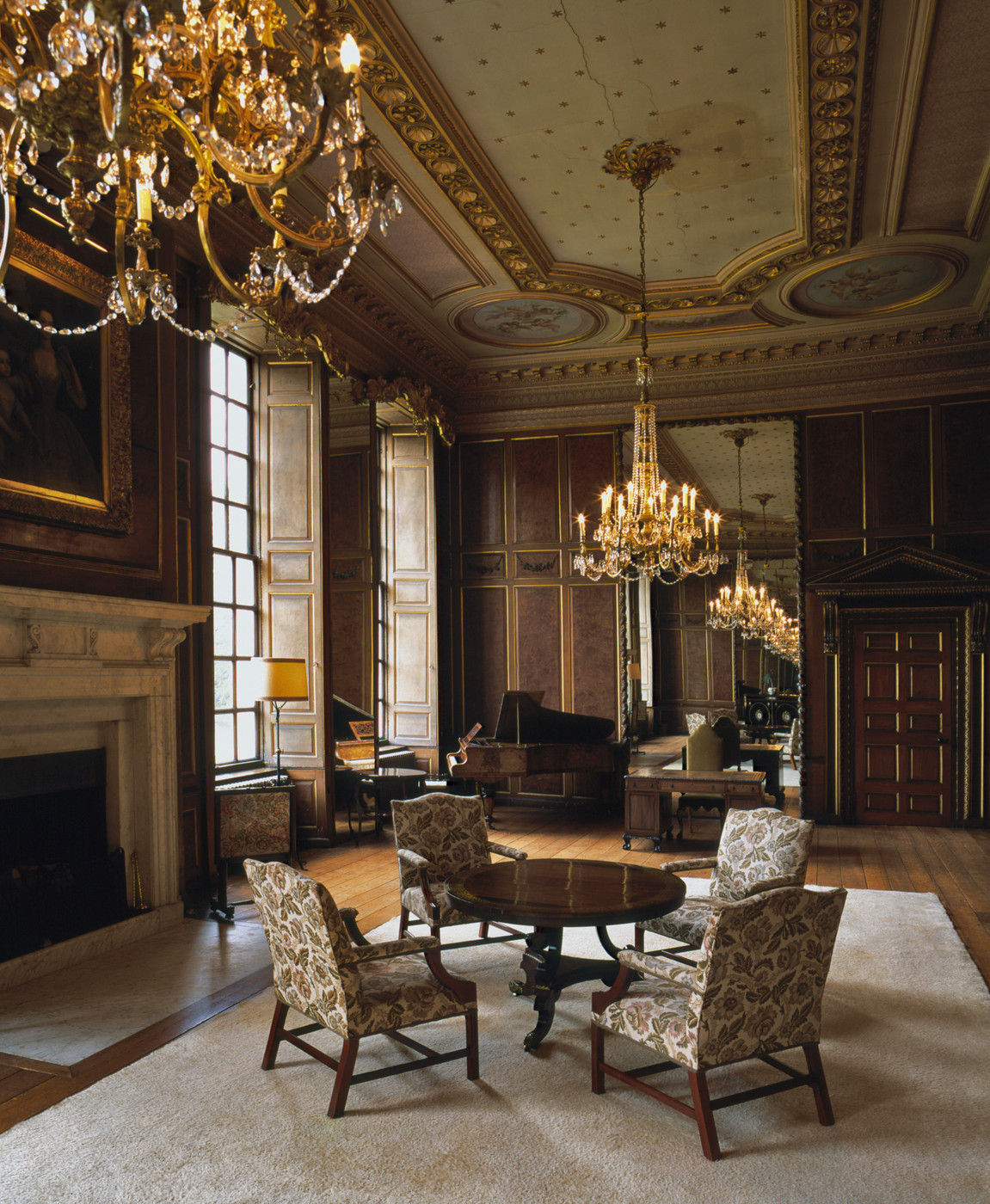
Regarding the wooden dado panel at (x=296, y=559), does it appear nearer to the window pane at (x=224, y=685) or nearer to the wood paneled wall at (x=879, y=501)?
the window pane at (x=224, y=685)

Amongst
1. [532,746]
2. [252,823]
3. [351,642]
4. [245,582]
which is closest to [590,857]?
[532,746]

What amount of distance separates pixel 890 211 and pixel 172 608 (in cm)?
571

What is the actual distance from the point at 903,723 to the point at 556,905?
6.44m

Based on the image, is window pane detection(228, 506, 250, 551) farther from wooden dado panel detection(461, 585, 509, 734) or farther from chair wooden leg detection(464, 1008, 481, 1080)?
chair wooden leg detection(464, 1008, 481, 1080)

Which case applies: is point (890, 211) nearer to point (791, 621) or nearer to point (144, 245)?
point (144, 245)

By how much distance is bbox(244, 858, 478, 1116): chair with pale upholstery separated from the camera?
307cm

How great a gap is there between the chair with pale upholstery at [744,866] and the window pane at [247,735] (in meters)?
4.08

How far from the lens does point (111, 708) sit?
504 cm

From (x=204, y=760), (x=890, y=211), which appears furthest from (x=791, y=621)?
(x=204, y=760)

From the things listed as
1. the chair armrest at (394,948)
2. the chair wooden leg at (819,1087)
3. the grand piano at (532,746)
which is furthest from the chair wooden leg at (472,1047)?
the grand piano at (532,746)

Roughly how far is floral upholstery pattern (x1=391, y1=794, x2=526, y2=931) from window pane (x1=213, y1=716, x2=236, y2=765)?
→ 2.83 metres

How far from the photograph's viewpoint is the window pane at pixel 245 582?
7.57 meters

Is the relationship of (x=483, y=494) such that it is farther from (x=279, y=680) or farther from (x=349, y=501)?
(x=279, y=680)

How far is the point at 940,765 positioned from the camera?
8.80 m
